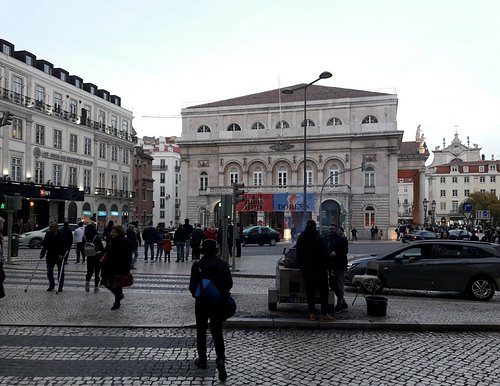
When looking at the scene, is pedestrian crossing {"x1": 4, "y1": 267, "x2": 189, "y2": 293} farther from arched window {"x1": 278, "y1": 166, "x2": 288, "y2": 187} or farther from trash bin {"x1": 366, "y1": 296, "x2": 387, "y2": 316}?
arched window {"x1": 278, "y1": 166, "x2": 288, "y2": 187}

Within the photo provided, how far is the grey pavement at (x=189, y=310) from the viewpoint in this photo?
9.04 meters

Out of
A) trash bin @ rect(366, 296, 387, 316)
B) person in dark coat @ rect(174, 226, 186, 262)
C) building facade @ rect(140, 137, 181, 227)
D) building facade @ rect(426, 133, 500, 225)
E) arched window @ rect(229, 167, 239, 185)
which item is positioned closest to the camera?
trash bin @ rect(366, 296, 387, 316)

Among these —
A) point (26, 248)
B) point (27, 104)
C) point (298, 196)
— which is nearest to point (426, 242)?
point (26, 248)

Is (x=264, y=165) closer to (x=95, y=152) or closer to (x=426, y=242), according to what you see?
(x=95, y=152)

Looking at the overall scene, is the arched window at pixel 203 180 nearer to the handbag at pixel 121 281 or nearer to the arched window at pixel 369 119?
the arched window at pixel 369 119

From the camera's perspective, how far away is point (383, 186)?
60156 millimetres

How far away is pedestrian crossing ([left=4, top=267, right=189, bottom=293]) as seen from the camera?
1370cm

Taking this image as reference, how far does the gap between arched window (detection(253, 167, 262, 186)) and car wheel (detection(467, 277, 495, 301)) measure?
2051 inches

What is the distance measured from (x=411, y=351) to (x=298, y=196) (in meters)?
53.5

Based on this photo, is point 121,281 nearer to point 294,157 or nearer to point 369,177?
point 369,177

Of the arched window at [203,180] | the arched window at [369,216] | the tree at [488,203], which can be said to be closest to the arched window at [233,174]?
the arched window at [203,180]

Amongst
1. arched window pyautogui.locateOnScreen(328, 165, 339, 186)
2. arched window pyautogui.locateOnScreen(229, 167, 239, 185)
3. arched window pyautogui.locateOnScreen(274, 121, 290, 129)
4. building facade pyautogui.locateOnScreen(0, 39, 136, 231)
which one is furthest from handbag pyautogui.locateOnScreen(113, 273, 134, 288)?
arched window pyautogui.locateOnScreen(229, 167, 239, 185)

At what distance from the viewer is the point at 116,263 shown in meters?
10.5

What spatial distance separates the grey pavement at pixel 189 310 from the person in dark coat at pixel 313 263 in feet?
1.53
